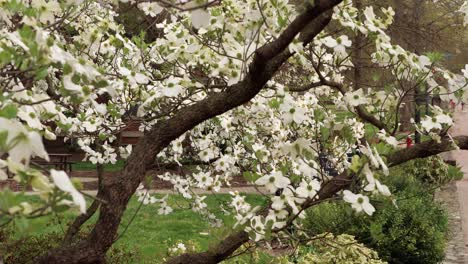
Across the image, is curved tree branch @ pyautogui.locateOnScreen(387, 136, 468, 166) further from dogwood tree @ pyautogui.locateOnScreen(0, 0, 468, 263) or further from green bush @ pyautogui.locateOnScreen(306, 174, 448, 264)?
green bush @ pyautogui.locateOnScreen(306, 174, 448, 264)

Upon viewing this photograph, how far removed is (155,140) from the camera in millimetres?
3338

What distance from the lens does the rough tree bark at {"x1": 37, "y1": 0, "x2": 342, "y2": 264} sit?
293 cm

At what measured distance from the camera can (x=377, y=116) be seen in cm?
438

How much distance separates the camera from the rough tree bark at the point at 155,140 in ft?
9.62

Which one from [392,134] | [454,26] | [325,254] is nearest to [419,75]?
[392,134]

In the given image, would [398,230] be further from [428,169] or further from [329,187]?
[428,169]

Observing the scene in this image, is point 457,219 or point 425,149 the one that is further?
point 457,219

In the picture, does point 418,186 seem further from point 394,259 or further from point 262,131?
point 262,131

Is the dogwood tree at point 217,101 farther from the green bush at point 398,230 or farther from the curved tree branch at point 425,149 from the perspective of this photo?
the green bush at point 398,230

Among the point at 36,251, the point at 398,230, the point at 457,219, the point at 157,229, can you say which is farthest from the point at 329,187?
the point at 457,219

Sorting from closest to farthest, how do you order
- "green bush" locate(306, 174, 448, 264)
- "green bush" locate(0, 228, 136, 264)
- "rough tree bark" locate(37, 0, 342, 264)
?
"rough tree bark" locate(37, 0, 342, 264) → "green bush" locate(0, 228, 136, 264) → "green bush" locate(306, 174, 448, 264)

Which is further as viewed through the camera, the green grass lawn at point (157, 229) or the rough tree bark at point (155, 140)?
the green grass lawn at point (157, 229)

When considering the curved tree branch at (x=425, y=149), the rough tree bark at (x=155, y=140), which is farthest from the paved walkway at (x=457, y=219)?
the rough tree bark at (x=155, y=140)

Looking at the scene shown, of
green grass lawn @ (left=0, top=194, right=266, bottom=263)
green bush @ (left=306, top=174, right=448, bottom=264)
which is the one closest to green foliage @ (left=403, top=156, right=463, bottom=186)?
green grass lawn @ (left=0, top=194, right=266, bottom=263)
